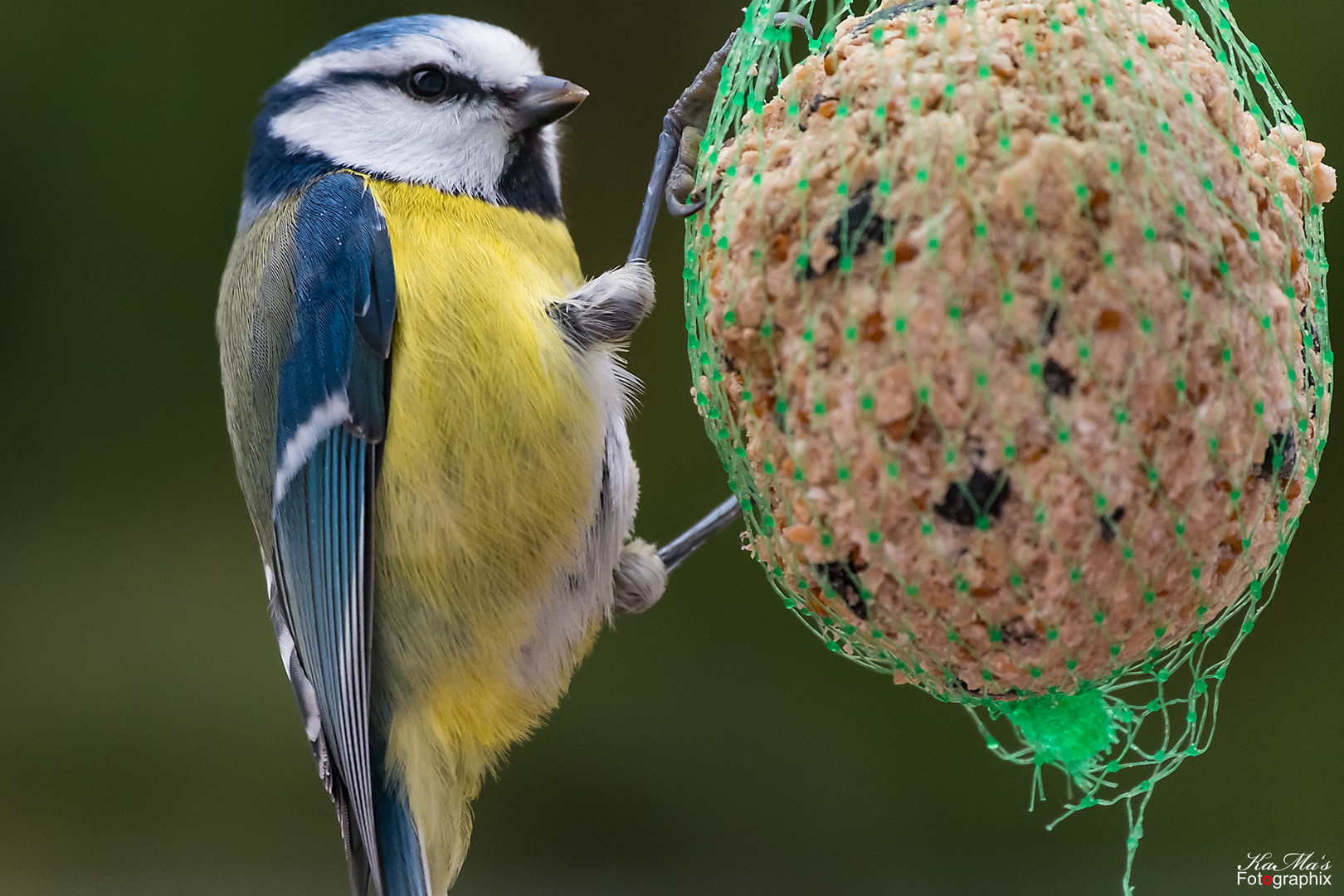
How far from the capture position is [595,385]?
129 centimetres

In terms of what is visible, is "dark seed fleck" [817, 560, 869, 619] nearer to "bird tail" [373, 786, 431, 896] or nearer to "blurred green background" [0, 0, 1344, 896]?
"bird tail" [373, 786, 431, 896]

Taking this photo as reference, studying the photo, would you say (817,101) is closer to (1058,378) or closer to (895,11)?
(895,11)

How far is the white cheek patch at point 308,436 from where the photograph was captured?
4.27 feet

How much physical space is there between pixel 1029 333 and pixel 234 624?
6.26 ft

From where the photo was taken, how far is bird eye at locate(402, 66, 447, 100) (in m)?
1.39

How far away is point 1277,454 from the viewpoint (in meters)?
0.87

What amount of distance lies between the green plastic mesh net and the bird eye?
0.57 meters

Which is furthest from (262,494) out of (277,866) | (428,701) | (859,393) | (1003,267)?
(277,866)

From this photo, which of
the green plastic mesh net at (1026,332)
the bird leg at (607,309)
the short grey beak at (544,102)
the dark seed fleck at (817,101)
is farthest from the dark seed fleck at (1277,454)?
the short grey beak at (544,102)

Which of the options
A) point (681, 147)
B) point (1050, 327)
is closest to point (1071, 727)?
point (1050, 327)

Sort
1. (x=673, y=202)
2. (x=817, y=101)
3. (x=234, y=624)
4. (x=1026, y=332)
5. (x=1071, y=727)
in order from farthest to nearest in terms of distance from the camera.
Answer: (x=234, y=624) < (x=673, y=202) < (x=1071, y=727) < (x=817, y=101) < (x=1026, y=332)

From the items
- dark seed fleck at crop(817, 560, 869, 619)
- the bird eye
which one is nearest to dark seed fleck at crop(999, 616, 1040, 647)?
dark seed fleck at crop(817, 560, 869, 619)

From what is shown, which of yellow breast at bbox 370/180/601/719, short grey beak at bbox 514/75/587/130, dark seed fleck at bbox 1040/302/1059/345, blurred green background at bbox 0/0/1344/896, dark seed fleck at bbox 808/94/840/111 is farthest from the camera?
blurred green background at bbox 0/0/1344/896

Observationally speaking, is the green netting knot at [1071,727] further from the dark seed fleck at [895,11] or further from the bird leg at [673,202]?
the dark seed fleck at [895,11]
